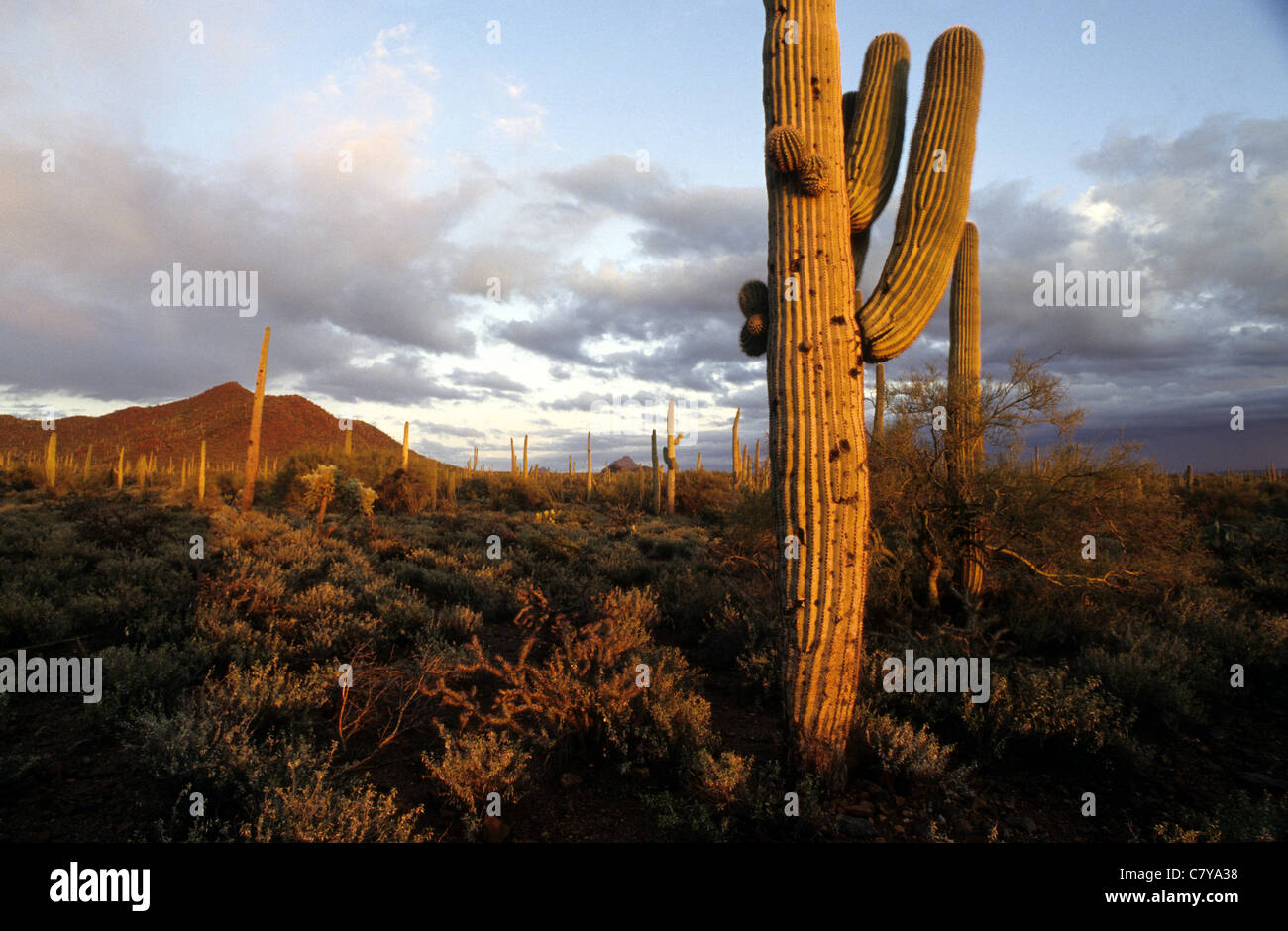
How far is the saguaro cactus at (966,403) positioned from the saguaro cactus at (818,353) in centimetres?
361

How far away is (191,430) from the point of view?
62938 millimetres

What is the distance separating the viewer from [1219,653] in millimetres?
6016

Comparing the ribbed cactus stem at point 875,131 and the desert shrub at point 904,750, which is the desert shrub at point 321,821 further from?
the ribbed cactus stem at point 875,131

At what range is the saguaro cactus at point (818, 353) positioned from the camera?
12.6 ft

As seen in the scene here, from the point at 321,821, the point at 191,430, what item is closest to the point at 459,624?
the point at 321,821

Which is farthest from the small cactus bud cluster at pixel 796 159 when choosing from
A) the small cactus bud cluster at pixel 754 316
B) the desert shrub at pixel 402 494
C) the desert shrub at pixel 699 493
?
the desert shrub at pixel 402 494

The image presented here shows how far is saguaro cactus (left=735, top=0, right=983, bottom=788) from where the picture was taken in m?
3.83

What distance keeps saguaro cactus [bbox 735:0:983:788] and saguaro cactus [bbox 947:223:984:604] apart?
361 centimetres

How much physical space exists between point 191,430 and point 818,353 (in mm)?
77615

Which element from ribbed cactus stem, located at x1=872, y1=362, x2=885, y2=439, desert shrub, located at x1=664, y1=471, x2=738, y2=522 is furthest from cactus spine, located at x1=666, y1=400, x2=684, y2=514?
ribbed cactus stem, located at x1=872, y1=362, x2=885, y2=439

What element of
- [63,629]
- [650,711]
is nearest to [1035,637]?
[650,711]
